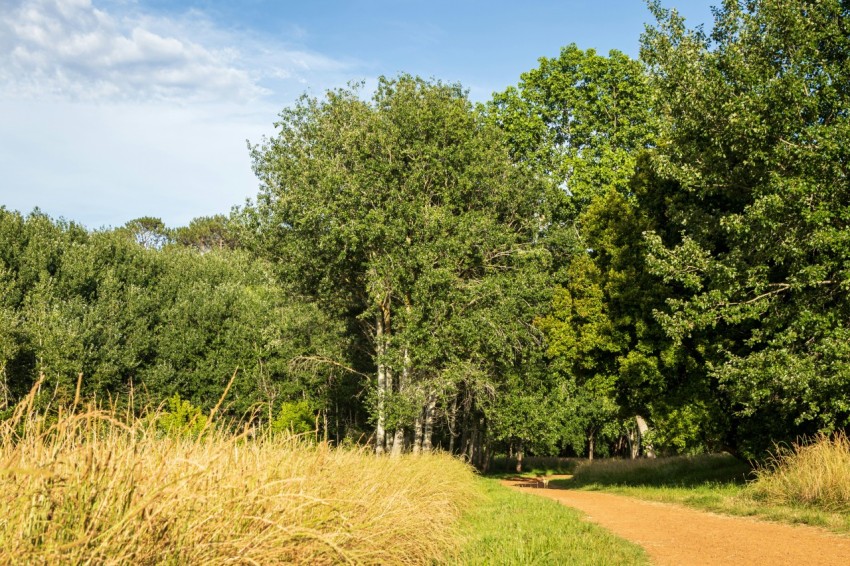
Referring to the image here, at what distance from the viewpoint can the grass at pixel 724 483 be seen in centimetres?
1122

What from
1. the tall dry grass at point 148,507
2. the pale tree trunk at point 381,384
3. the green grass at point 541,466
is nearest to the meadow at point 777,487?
the pale tree trunk at point 381,384

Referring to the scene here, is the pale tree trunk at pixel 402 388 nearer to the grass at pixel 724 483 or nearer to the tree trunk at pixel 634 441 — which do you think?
the grass at pixel 724 483

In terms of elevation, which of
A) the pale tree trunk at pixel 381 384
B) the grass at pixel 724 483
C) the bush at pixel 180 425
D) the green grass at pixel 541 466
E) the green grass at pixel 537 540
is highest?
the pale tree trunk at pixel 381 384

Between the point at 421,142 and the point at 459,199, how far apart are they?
2.35 metres

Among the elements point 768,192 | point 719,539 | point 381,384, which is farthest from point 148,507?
point 381,384

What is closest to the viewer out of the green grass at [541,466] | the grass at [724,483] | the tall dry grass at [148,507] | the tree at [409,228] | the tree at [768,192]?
the tall dry grass at [148,507]

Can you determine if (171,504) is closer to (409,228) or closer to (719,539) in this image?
(719,539)

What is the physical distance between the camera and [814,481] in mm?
11578

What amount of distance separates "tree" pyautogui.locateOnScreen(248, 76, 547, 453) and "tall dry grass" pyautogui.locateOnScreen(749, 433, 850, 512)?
978 cm

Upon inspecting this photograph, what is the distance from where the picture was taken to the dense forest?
14.8 metres

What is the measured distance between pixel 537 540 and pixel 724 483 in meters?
10.5

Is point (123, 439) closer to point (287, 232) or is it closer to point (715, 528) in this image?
point (715, 528)

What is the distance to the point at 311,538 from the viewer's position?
5.04 metres

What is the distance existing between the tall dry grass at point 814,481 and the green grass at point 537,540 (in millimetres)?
3658
